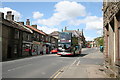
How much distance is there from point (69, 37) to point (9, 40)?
10753 mm

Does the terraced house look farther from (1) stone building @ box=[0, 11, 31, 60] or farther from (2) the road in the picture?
(2) the road

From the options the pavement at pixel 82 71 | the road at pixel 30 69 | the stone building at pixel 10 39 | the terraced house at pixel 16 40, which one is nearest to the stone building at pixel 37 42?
the terraced house at pixel 16 40

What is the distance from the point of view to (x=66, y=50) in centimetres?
2720

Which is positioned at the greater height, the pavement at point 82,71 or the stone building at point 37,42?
the stone building at point 37,42

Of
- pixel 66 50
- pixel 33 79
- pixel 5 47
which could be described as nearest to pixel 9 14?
pixel 5 47

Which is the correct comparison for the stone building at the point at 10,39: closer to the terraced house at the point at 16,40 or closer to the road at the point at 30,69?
the terraced house at the point at 16,40

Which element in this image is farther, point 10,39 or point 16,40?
point 16,40

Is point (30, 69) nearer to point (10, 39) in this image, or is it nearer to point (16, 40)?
point (10, 39)

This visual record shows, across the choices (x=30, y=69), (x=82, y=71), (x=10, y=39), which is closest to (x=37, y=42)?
(x=10, y=39)

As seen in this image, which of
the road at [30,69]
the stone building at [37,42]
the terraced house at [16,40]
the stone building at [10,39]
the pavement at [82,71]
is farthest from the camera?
the stone building at [37,42]

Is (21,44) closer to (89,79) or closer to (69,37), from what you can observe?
(69,37)

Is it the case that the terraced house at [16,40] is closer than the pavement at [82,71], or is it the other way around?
the pavement at [82,71]

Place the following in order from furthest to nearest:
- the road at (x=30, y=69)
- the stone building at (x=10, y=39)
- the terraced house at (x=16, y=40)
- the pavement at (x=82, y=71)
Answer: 1. the terraced house at (x=16, y=40)
2. the stone building at (x=10, y=39)
3. the road at (x=30, y=69)
4. the pavement at (x=82, y=71)

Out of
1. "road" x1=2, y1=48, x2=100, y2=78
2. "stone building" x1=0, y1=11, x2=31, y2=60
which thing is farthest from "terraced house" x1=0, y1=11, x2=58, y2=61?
"road" x1=2, y1=48, x2=100, y2=78
